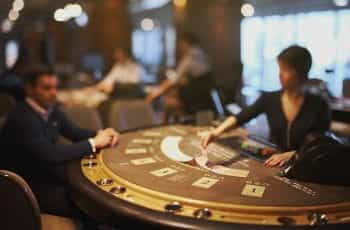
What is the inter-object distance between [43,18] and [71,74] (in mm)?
1499

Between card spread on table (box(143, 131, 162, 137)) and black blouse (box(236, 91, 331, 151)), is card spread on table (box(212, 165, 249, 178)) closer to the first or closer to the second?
black blouse (box(236, 91, 331, 151))

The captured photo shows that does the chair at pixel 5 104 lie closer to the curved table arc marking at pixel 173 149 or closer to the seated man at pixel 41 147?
the seated man at pixel 41 147

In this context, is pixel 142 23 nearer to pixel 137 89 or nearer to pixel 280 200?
pixel 137 89

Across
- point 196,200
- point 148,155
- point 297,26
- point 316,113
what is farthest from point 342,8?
point 196,200

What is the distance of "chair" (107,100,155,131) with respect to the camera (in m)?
3.39

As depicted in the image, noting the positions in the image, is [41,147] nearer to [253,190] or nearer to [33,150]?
[33,150]

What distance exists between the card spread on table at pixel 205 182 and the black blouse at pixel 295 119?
1.81ft

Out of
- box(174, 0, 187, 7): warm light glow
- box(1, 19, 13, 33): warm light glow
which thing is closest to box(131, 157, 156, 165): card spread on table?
box(174, 0, 187, 7): warm light glow

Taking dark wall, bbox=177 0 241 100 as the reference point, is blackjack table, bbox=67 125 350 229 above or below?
below

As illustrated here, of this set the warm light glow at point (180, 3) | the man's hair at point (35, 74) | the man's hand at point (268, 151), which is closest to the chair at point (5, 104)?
the man's hair at point (35, 74)

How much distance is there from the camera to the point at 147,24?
8609mm

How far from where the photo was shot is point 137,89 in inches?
205

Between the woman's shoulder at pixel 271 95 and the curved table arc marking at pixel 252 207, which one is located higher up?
the woman's shoulder at pixel 271 95

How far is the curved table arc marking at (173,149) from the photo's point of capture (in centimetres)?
206
